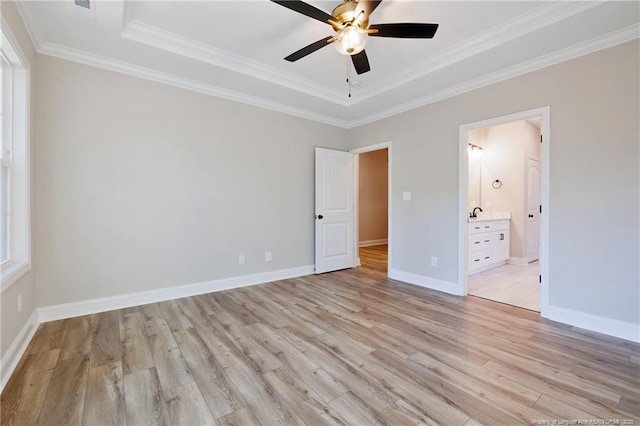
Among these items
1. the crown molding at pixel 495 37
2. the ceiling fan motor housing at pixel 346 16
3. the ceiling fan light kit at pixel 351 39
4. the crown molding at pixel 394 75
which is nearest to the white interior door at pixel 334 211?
the crown molding at pixel 394 75

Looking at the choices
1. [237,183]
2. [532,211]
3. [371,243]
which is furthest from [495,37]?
[371,243]

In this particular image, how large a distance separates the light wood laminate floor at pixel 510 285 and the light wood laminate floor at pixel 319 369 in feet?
1.15

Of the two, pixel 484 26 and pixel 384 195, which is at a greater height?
pixel 484 26

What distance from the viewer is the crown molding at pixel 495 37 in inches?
84.4

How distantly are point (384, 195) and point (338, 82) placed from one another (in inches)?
190

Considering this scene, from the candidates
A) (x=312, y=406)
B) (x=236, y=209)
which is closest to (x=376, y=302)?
(x=312, y=406)

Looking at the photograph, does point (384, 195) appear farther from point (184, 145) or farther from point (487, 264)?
point (184, 145)

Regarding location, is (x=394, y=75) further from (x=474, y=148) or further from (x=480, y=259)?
(x=480, y=259)

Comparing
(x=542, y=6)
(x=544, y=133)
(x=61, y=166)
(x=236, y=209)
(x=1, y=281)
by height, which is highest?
(x=542, y=6)

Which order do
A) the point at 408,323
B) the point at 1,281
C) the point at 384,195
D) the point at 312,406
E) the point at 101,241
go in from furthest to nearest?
the point at 384,195
the point at 101,241
the point at 408,323
the point at 1,281
the point at 312,406

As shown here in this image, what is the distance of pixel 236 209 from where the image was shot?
3783 millimetres

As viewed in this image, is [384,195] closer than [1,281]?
No

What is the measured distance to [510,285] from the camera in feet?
12.6

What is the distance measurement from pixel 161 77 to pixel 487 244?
212 inches
